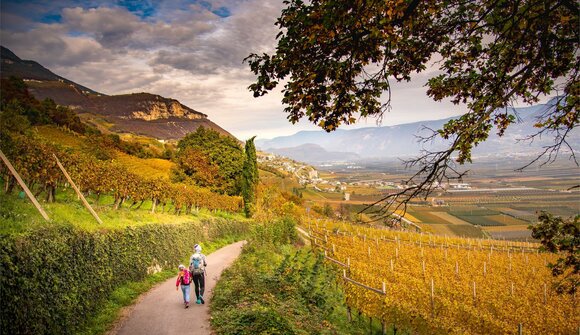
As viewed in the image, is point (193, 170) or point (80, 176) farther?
point (193, 170)

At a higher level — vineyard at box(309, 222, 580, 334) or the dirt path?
the dirt path

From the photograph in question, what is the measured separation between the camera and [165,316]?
1040cm

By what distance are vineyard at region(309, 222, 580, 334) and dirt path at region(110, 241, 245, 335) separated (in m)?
8.35

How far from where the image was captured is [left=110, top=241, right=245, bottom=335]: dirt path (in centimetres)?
926

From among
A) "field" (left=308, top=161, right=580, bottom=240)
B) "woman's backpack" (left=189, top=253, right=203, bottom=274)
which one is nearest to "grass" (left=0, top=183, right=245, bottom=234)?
"woman's backpack" (left=189, top=253, right=203, bottom=274)

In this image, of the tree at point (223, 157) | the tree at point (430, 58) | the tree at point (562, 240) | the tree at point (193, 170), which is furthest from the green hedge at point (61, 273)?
the tree at point (223, 157)

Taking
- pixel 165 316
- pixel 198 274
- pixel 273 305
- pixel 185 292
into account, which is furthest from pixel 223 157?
pixel 273 305

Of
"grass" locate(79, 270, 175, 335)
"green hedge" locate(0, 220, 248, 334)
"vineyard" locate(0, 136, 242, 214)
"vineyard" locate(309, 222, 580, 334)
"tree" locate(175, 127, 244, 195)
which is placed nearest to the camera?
"green hedge" locate(0, 220, 248, 334)

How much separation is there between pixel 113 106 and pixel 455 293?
17158 cm

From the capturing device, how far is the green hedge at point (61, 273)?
648cm

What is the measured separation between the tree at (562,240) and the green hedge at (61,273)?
9.35 meters

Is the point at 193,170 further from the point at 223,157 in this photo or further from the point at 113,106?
the point at 113,106

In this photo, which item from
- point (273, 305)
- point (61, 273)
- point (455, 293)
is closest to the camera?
point (61, 273)

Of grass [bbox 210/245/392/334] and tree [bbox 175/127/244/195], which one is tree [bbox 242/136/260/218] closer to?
tree [bbox 175/127/244/195]
